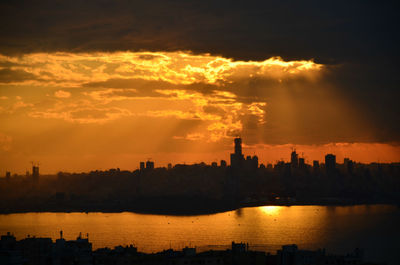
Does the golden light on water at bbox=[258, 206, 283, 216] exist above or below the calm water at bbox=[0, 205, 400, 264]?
above

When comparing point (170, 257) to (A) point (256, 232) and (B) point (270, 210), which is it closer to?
(A) point (256, 232)

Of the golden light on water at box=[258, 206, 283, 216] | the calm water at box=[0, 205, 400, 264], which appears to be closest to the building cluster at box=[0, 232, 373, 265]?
the calm water at box=[0, 205, 400, 264]

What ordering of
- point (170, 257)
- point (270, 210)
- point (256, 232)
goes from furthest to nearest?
point (270, 210) → point (256, 232) → point (170, 257)

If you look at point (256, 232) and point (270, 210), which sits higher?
point (270, 210)

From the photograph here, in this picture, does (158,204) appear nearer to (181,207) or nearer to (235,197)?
(181,207)

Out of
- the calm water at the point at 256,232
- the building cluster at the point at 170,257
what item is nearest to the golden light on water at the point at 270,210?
the calm water at the point at 256,232

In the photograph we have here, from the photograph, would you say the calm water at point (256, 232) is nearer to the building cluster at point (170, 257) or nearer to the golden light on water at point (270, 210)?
the golden light on water at point (270, 210)

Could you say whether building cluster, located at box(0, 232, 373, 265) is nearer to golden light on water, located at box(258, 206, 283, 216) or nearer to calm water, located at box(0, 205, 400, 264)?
calm water, located at box(0, 205, 400, 264)

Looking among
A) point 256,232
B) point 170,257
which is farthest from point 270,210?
point 170,257

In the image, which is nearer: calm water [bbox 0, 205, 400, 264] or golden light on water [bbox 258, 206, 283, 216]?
calm water [bbox 0, 205, 400, 264]
